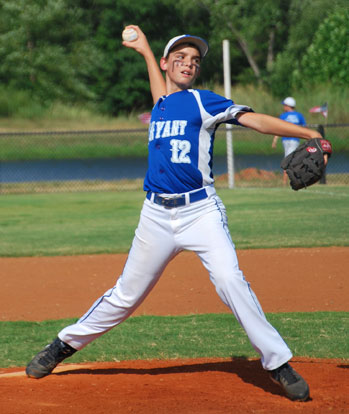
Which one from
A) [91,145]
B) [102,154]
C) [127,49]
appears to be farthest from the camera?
[127,49]

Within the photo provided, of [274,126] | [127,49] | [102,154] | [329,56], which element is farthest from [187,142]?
[127,49]

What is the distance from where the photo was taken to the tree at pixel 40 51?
36656 mm

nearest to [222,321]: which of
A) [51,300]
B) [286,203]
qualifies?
[51,300]

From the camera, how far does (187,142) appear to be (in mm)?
4145

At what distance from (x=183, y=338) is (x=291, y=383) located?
1.86 meters

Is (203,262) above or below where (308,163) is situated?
below

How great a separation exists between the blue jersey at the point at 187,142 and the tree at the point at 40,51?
31875 millimetres

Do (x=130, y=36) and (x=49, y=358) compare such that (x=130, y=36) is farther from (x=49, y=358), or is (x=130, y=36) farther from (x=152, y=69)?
(x=49, y=358)

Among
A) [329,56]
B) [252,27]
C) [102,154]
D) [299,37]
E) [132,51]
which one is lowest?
[102,154]

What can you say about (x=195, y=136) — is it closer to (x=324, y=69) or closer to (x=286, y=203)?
(x=286, y=203)

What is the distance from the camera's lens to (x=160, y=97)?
14.7 feet

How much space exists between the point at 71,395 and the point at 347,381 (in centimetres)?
162

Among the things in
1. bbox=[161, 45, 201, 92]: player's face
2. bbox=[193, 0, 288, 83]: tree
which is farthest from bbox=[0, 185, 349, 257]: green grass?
bbox=[193, 0, 288, 83]: tree

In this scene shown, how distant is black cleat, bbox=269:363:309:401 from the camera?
156 inches
